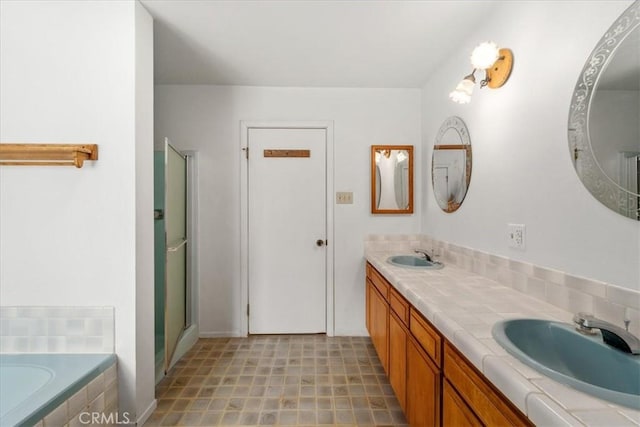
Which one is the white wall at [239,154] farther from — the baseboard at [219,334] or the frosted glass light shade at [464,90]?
the frosted glass light shade at [464,90]

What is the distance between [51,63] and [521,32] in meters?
2.51

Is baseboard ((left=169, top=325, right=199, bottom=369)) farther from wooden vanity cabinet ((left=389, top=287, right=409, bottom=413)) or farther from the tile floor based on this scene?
wooden vanity cabinet ((left=389, top=287, right=409, bottom=413))

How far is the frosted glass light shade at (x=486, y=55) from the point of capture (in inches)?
55.3

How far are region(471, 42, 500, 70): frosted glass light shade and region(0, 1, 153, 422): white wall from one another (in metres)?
1.88

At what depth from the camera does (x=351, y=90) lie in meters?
2.62

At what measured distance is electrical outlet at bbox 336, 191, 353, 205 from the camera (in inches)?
103

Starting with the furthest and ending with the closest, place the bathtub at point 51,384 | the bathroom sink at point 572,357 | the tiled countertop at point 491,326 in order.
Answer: the bathtub at point 51,384 → the bathroom sink at point 572,357 → the tiled countertop at point 491,326

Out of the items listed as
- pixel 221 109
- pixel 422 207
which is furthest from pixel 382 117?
pixel 221 109

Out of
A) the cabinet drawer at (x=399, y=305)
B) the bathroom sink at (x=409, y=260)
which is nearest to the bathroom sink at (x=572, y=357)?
the cabinet drawer at (x=399, y=305)

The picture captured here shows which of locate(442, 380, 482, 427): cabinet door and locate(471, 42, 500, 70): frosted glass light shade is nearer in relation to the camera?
locate(442, 380, 482, 427): cabinet door

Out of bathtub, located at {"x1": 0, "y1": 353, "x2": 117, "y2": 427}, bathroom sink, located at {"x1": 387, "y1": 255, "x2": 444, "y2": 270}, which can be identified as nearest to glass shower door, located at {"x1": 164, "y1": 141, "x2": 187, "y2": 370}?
bathtub, located at {"x1": 0, "y1": 353, "x2": 117, "y2": 427}

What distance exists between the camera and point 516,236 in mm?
1365

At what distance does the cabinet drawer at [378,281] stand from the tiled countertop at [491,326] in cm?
9

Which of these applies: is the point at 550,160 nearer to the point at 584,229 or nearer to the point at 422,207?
the point at 584,229
